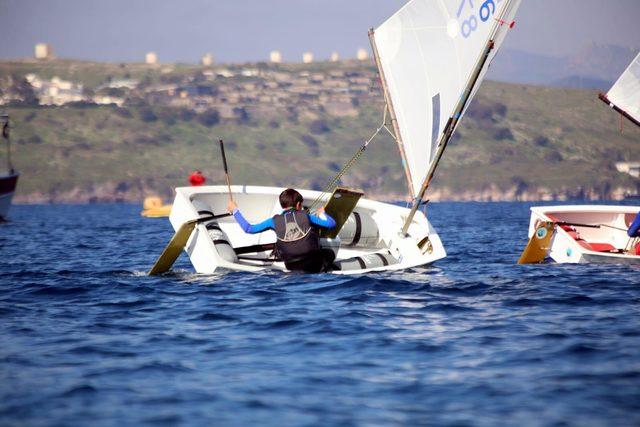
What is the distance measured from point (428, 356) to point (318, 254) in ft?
20.2

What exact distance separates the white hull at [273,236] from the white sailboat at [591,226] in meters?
2.96

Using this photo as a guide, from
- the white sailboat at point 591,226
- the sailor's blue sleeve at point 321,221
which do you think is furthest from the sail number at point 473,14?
the white sailboat at point 591,226

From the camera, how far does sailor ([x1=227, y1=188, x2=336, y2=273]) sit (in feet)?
49.3

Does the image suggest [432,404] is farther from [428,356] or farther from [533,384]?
[428,356]

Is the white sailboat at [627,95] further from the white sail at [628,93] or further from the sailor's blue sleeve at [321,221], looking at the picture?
the sailor's blue sleeve at [321,221]

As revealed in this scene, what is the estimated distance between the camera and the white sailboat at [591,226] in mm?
18219

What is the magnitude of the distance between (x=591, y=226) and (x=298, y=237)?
25.1 ft

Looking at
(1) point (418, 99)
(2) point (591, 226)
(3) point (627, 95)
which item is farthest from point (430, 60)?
(3) point (627, 95)

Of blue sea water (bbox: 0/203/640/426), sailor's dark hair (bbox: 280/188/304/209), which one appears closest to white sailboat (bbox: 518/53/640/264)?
blue sea water (bbox: 0/203/640/426)

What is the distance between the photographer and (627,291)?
46.1 feet

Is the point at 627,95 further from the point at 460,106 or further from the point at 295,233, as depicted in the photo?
the point at 295,233

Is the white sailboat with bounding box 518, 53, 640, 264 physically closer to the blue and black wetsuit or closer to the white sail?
the white sail

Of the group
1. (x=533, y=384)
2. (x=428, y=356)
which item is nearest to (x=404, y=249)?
(x=428, y=356)

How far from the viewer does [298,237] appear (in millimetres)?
15109
